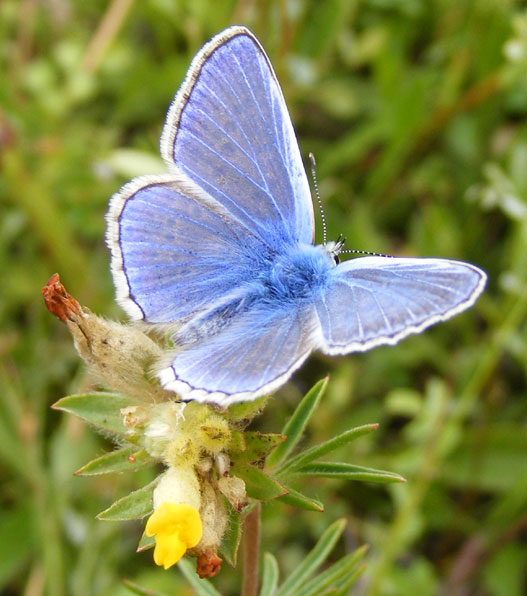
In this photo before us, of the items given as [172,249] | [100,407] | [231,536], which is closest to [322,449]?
[231,536]

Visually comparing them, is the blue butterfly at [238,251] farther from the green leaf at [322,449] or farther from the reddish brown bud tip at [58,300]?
the green leaf at [322,449]

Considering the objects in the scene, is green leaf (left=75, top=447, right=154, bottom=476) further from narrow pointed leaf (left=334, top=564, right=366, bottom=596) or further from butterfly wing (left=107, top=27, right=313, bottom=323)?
narrow pointed leaf (left=334, top=564, right=366, bottom=596)

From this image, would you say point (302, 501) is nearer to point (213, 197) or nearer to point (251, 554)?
point (251, 554)

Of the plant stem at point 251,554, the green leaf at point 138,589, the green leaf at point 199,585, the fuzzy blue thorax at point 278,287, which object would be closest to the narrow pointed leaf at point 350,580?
the plant stem at point 251,554

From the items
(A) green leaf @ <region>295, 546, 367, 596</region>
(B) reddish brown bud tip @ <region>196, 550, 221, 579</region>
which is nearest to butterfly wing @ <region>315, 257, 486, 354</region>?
(B) reddish brown bud tip @ <region>196, 550, 221, 579</region>

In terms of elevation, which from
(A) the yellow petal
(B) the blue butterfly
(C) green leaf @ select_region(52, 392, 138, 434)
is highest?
(B) the blue butterfly

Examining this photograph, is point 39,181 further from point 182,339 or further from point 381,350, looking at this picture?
point 182,339
